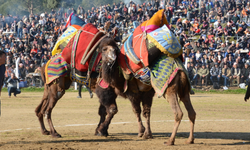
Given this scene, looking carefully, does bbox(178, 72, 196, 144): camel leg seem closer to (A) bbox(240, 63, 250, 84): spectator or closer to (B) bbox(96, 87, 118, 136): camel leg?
(B) bbox(96, 87, 118, 136): camel leg

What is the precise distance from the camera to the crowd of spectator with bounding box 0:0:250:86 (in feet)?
70.3

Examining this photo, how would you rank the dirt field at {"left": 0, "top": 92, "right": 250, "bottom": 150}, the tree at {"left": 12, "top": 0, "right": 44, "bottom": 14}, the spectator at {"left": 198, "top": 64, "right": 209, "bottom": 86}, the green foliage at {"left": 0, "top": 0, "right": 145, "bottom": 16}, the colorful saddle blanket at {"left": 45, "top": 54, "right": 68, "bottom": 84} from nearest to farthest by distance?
the dirt field at {"left": 0, "top": 92, "right": 250, "bottom": 150} < the colorful saddle blanket at {"left": 45, "top": 54, "right": 68, "bottom": 84} < the spectator at {"left": 198, "top": 64, "right": 209, "bottom": 86} < the green foliage at {"left": 0, "top": 0, "right": 145, "bottom": 16} < the tree at {"left": 12, "top": 0, "right": 44, "bottom": 14}

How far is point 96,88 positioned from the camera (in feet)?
26.1

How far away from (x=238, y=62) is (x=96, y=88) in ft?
50.6

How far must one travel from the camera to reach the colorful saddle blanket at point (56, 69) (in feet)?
27.1

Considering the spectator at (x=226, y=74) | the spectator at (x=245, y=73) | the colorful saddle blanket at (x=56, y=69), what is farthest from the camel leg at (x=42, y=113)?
the spectator at (x=245, y=73)

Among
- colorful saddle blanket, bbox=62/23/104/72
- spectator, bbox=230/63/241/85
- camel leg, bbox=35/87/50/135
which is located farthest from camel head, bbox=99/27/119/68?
spectator, bbox=230/63/241/85

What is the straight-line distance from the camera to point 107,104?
25.3 feet

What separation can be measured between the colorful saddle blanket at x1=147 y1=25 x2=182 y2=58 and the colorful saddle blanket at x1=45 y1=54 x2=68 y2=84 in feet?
7.84

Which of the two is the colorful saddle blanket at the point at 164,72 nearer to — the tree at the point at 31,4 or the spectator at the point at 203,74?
the spectator at the point at 203,74

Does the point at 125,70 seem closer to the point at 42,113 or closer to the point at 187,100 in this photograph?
the point at 187,100

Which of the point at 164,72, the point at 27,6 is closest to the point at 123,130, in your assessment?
the point at 164,72

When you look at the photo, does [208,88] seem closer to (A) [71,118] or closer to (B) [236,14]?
(B) [236,14]

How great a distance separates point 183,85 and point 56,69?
3.19m
